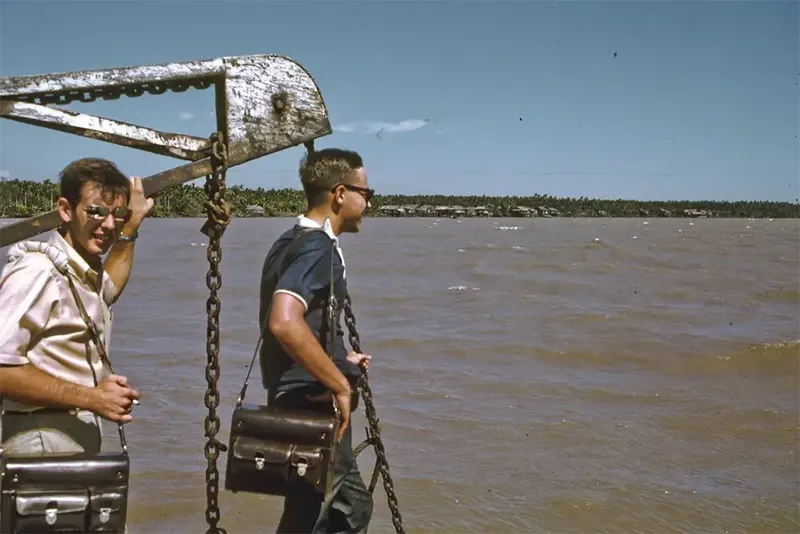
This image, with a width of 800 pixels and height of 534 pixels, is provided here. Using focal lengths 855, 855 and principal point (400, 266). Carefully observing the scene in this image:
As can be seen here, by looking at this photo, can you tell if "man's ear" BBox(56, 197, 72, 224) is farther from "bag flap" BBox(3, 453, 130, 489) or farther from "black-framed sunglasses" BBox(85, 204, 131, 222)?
"bag flap" BBox(3, 453, 130, 489)

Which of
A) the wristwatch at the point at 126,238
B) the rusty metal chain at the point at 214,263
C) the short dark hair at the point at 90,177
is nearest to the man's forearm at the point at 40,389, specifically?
the rusty metal chain at the point at 214,263

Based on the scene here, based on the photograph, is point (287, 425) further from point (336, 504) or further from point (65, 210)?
point (65, 210)

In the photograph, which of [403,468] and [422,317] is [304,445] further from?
[422,317]

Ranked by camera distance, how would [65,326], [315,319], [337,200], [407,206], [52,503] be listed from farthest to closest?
[407,206] → [337,200] → [315,319] → [65,326] → [52,503]

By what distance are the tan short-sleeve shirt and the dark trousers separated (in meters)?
0.93

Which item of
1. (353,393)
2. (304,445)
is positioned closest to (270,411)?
(304,445)

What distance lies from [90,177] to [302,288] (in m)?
0.83

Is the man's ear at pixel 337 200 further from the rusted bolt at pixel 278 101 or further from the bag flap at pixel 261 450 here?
the bag flap at pixel 261 450

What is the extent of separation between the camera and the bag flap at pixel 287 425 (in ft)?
10.2

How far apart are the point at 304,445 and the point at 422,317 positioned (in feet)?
37.1

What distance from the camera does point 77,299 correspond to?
2564mm

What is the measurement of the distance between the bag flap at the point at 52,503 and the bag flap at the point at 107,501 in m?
0.02

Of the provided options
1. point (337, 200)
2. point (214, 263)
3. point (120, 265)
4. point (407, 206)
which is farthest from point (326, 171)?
point (407, 206)

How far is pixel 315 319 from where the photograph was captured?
327 centimetres
